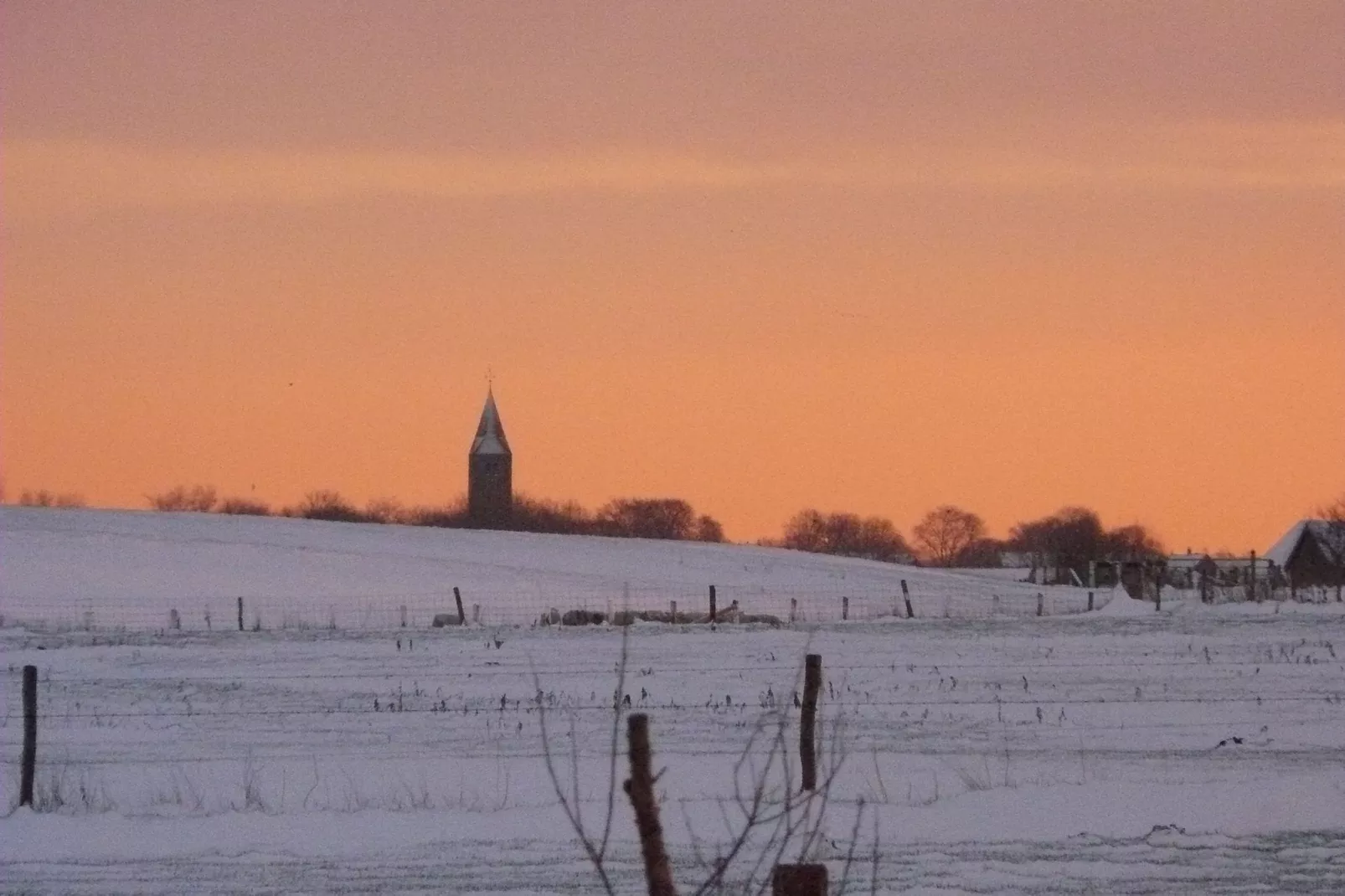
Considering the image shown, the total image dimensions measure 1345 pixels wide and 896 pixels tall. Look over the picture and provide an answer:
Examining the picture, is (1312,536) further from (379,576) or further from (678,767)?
(678,767)

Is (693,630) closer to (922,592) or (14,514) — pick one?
(922,592)

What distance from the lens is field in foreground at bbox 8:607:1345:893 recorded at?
1185cm

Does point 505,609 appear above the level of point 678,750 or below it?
above

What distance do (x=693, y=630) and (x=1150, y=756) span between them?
21.5 m

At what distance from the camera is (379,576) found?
191 feet

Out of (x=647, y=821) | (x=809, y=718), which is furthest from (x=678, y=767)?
(x=647, y=821)

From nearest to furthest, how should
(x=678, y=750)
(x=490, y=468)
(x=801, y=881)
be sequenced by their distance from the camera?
(x=801, y=881) → (x=678, y=750) → (x=490, y=468)

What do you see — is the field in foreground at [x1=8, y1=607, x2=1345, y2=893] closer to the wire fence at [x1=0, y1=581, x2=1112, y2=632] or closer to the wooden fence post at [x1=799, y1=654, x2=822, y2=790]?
the wooden fence post at [x1=799, y1=654, x2=822, y2=790]

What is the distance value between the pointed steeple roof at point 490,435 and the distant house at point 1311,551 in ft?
215

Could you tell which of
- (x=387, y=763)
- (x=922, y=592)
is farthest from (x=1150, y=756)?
(x=922, y=592)

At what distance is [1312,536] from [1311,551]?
1313 mm

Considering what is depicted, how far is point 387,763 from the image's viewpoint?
17.2 m

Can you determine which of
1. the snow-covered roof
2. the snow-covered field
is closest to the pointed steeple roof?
the snow-covered roof

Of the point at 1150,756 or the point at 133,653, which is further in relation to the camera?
the point at 133,653
